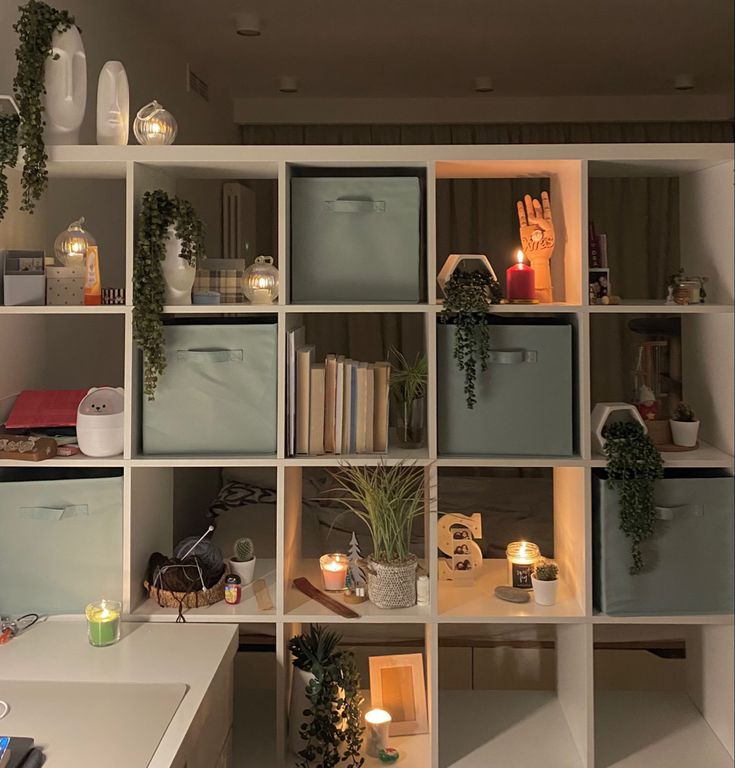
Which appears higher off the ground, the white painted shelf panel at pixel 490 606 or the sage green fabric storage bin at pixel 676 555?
the sage green fabric storage bin at pixel 676 555

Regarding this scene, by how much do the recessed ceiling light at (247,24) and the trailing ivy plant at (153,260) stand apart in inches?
62.5

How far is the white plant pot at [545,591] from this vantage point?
1995 mm

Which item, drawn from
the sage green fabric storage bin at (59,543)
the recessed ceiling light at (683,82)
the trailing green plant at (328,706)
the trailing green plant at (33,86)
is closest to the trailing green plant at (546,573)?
the trailing green plant at (328,706)

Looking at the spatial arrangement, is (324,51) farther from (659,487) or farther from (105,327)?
(659,487)

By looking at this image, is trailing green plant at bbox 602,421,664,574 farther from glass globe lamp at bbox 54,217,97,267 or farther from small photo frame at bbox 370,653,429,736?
glass globe lamp at bbox 54,217,97,267

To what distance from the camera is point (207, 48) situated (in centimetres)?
360

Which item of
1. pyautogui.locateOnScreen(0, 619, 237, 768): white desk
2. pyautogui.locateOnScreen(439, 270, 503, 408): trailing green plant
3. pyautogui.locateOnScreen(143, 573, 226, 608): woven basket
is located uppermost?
pyautogui.locateOnScreen(439, 270, 503, 408): trailing green plant

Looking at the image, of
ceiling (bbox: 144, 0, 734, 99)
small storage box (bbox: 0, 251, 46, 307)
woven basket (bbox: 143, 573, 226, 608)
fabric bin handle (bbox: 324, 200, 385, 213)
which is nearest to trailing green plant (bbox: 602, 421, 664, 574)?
fabric bin handle (bbox: 324, 200, 385, 213)

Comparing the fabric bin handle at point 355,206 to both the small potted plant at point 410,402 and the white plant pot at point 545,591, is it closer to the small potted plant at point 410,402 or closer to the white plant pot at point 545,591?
the small potted plant at point 410,402

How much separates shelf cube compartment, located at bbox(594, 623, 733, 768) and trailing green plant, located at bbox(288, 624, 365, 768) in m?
0.59

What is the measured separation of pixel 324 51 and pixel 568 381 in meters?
2.32

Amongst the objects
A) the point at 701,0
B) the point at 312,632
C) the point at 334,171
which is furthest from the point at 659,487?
the point at 701,0

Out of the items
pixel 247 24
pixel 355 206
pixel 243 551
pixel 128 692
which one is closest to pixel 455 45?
pixel 247 24

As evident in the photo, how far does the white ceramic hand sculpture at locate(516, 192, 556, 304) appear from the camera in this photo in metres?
2.08
